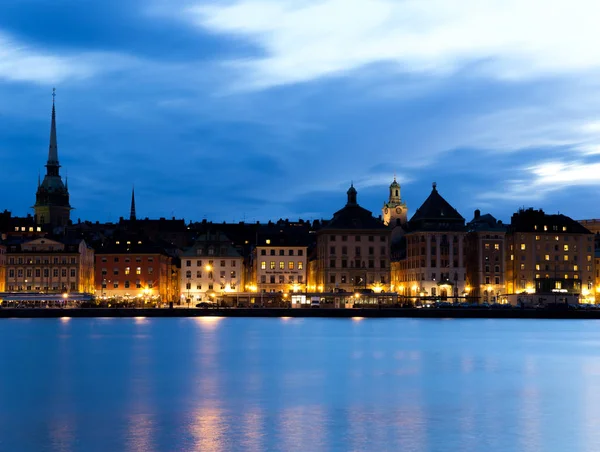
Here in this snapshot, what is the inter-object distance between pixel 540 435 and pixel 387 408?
7.01 m

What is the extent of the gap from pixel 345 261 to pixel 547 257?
28.7 meters

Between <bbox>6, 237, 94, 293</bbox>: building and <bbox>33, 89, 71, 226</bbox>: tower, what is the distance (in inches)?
2456

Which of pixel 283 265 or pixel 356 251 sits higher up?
pixel 356 251

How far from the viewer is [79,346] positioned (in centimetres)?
6625

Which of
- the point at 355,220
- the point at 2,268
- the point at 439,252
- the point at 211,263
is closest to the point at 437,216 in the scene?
the point at 439,252

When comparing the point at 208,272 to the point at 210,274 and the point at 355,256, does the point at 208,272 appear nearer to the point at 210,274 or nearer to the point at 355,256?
the point at 210,274

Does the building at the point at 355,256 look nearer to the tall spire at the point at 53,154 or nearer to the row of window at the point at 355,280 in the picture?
the row of window at the point at 355,280

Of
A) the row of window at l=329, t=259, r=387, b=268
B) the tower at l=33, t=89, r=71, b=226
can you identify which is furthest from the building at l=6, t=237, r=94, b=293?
the tower at l=33, t=89, r=71, b=226

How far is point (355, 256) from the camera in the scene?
→ 416 feet

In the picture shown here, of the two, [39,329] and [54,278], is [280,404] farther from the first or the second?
[54,278]

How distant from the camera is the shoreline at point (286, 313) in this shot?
113 m

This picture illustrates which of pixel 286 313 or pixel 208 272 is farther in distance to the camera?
pixel 208 272

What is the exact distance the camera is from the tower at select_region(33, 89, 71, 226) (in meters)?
190

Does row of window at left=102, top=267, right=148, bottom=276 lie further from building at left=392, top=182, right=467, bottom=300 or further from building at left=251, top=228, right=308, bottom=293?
building at left=392, top=182, right=467, bottom=300
